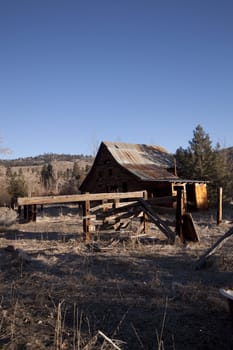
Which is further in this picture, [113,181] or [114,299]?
[113,181]

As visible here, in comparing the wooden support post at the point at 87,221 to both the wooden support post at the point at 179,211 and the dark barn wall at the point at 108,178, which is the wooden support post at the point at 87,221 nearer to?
the wooden support post at the point at 179,211

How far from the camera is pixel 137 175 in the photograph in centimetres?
2614

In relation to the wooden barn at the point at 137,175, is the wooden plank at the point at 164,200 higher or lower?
lower

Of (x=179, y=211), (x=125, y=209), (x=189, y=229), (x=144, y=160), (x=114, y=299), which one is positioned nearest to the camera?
(x=114, y=299)

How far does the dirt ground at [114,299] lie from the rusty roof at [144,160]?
1748 centimetres

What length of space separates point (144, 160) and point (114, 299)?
25562mm

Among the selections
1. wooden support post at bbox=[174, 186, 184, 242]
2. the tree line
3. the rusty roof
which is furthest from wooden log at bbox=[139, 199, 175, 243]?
the tree line

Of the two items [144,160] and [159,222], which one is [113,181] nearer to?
[144,160]

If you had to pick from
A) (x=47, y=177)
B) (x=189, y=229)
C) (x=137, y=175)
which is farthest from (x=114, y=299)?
(x=47, y=177)

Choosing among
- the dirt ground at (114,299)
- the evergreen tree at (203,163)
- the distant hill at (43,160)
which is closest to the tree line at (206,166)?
the evergreen tree at (203,163)

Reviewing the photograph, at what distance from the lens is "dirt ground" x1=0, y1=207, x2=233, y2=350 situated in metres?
4.13

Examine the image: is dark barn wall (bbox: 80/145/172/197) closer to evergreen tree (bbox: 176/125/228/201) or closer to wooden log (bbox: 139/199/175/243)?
evergreen tree (bbox: 176/125/228/201)

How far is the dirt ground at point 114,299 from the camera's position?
4129 millimetres

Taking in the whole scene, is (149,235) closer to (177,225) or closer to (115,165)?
(177,225)
